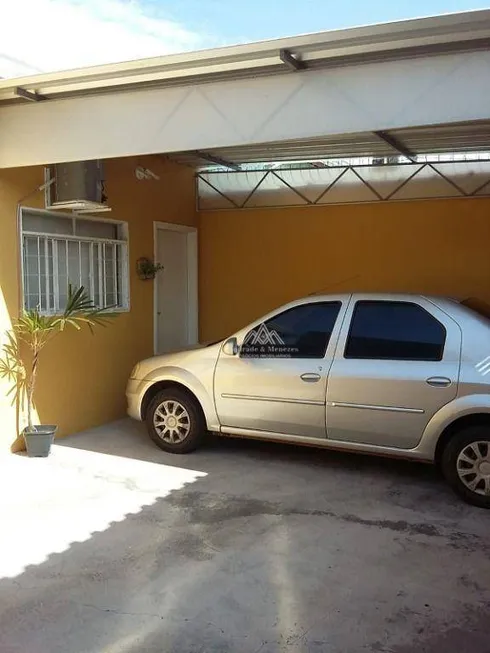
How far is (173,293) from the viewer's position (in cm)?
927

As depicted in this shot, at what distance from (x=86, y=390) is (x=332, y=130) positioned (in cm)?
410

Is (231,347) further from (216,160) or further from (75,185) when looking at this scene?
(216,160)

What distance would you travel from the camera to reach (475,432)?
4988 millimetres

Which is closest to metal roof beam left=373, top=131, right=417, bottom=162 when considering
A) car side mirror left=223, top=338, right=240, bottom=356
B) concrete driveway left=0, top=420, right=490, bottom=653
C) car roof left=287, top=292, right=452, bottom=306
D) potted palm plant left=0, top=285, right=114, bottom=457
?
car roof left=287, top=292, right=452, bottom=306

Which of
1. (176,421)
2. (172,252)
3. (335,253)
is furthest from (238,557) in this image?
(172,252)

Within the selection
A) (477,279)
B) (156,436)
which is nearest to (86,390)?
(156,436)

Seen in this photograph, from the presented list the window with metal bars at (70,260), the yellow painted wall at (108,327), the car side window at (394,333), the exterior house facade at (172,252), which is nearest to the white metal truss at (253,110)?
the exterior house facade at (172,252)

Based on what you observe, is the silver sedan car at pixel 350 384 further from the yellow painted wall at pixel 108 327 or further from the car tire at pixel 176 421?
the yellow painted wall at pixel 108 327

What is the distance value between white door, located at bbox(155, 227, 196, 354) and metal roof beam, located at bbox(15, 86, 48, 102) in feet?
10.0

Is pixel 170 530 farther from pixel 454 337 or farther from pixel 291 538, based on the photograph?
pixel 454 337

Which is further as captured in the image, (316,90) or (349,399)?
(349,399)

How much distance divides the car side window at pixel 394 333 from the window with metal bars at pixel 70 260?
10.7 feet

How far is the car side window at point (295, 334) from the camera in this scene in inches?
227

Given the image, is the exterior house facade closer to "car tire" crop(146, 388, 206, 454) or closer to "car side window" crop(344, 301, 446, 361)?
"car tire" crop(146, 388, 206, 454)
